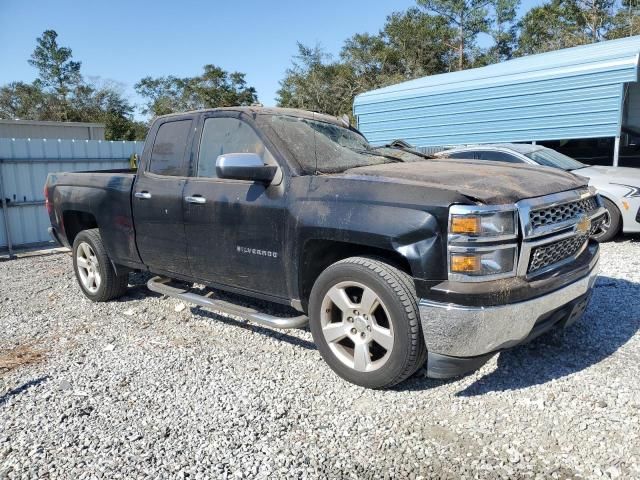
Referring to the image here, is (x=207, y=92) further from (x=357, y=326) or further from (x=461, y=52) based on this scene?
(x=357, y=326)

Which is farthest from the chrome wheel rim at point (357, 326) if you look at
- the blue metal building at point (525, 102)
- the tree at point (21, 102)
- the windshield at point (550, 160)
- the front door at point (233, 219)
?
the tree at point (21, 102)

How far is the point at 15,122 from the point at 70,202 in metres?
20.6

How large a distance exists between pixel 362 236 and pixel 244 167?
0.99 m

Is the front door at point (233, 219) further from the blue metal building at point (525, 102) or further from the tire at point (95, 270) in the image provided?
the blue metal building at point (525, 102)

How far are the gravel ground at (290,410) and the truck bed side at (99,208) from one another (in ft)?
2.90

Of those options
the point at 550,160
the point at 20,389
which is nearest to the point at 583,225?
the point at 20,389

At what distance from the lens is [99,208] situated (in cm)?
525

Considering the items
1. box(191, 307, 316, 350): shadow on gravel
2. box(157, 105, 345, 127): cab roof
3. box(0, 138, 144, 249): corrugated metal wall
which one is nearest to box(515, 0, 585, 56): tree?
box(0, 138, 144, 249): corrugated metal wall

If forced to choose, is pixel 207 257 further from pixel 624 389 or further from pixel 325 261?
pixel 624 389

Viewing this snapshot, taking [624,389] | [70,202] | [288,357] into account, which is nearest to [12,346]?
[70,202]

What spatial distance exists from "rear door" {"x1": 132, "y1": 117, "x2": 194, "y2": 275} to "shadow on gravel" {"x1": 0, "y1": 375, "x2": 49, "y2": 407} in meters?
1.39

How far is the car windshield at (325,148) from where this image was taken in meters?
3.86

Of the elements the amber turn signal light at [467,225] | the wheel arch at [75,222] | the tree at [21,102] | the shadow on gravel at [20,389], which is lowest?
the shadow on gravel at [20,389]

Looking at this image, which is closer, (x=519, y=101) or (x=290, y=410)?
(x=290, y=410)
